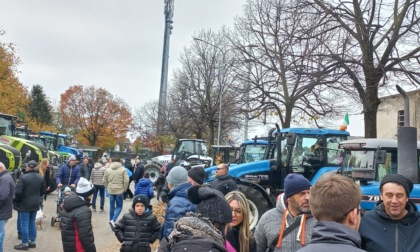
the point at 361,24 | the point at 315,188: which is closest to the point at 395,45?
the point at 361,24

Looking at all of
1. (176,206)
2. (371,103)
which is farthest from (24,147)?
(176,206)

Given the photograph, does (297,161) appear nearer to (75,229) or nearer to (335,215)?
(75,229)

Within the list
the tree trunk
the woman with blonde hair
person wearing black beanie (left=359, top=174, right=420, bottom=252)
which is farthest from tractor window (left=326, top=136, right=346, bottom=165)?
person wearing black beanie (left=359, top=174, right=420, bottom=252)

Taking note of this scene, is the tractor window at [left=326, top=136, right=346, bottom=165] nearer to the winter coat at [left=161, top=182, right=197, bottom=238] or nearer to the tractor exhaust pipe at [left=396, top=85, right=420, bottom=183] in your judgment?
the tractor exhaust pipe at [left=396, top=85, right=420, bottom=183]

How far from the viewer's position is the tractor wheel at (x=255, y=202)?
11070 mm

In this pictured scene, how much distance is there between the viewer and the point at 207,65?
126ft

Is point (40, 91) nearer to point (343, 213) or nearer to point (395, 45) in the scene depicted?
point (395, 45)

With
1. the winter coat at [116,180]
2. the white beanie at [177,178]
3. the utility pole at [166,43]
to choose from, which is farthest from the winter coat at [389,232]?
the utility pole at [166,43]

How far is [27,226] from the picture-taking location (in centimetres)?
980

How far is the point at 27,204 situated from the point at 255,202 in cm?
481

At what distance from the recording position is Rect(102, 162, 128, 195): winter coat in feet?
42.0

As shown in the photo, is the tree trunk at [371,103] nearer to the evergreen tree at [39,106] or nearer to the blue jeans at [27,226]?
the blue jeans at [27,226]

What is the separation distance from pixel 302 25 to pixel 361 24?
2.52 meters

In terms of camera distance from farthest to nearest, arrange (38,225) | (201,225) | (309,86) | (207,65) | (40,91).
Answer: (40,91) → (207,65) → (309,86) → (38,225) → (201,225)
